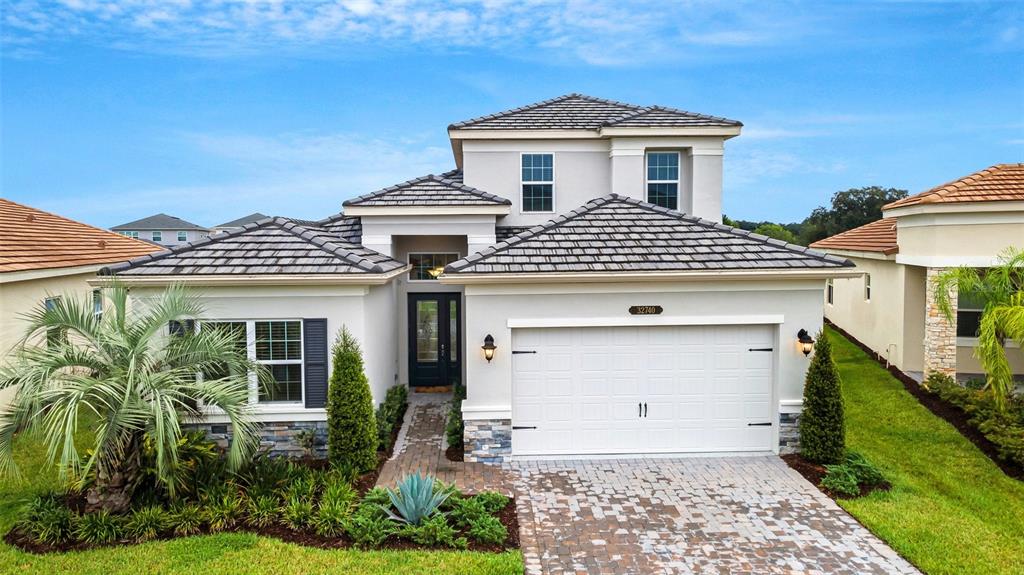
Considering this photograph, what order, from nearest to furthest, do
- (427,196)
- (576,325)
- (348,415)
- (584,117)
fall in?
(348,415)
(576,325)
(427,196)
(584,117)

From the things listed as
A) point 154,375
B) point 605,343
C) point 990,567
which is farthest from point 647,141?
point 154,375

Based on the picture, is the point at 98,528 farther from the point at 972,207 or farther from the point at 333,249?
the point at 972,207

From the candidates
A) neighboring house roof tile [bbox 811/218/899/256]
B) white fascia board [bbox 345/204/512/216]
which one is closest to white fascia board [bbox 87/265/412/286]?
white fascia board [bbox 345/204/512/216]

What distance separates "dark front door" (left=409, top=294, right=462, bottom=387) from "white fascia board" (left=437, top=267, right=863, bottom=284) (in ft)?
16.3

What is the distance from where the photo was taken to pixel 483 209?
12.2m

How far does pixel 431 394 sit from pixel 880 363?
11.8m

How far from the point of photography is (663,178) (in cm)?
1397

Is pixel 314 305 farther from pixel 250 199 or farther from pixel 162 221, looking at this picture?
pixel 162 221

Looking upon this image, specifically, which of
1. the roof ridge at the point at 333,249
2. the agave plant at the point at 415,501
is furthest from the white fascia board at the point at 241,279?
the agave plant at the point at 415,501

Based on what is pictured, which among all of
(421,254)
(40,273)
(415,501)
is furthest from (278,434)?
(40,273)

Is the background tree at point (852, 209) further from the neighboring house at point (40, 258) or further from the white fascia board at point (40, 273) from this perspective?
the white fascia board at point (40, 273)

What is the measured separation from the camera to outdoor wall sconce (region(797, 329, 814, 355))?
8648mm

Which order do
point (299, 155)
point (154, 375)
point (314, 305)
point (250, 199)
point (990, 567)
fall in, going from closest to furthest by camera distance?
1. point (990, 567)
2. point (154, 375)
3. point (314, 305)
4. point (299, 155)
5. point (250, 199)

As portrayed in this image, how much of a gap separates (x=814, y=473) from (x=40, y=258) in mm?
15753
